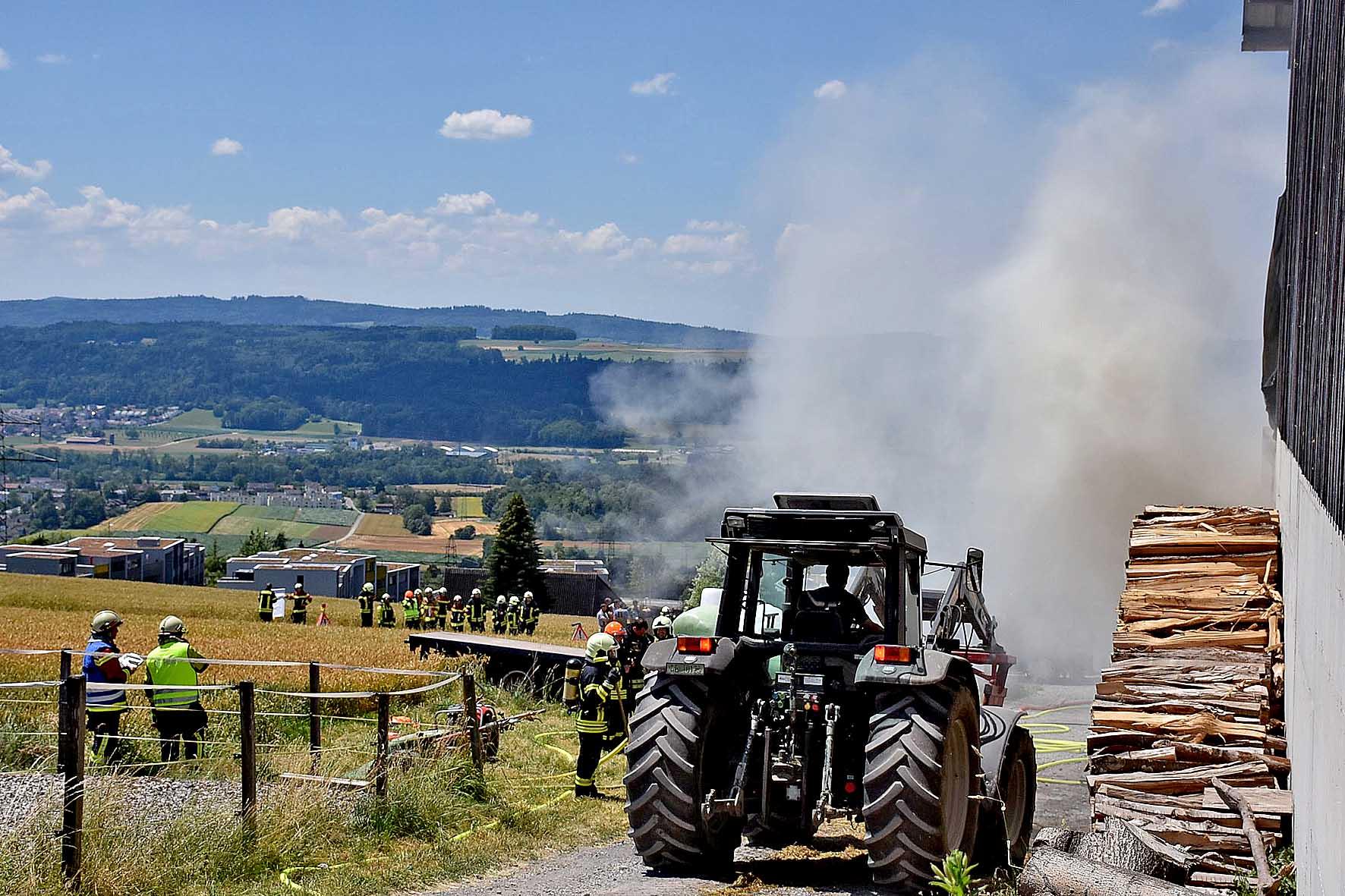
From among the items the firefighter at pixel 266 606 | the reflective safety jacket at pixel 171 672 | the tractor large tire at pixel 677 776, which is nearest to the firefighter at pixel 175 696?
the reflective safety jacket at pixel 171 672

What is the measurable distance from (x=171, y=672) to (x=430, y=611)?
25.5 metres

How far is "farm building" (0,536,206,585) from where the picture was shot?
94.5 meters

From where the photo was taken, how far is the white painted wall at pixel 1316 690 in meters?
6.11

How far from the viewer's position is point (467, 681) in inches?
504

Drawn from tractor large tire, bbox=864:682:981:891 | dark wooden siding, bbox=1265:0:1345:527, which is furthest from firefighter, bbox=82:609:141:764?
dark wooden siding, bbox=1265:0:1345:527

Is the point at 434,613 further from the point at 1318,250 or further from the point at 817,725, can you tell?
the point at 1318,250

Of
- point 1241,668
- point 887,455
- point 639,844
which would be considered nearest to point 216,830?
point 639,844

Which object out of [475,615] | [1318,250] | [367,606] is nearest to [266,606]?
[367,606]

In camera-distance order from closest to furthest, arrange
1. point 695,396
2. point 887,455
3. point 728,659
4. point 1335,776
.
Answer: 1. point 1335,776
2. point 728,659
3. point 887,455
4. point 695,396

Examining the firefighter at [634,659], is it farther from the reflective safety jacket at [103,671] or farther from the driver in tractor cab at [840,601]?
the reflective safety jacket at [103,671]

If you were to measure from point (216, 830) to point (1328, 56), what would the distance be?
8.30m

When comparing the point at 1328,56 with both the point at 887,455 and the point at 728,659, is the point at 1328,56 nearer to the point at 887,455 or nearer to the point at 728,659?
the point at 728,659

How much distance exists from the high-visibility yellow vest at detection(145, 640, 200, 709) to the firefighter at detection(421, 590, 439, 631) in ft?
81.5

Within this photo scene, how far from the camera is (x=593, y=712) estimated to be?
41.4 ft
